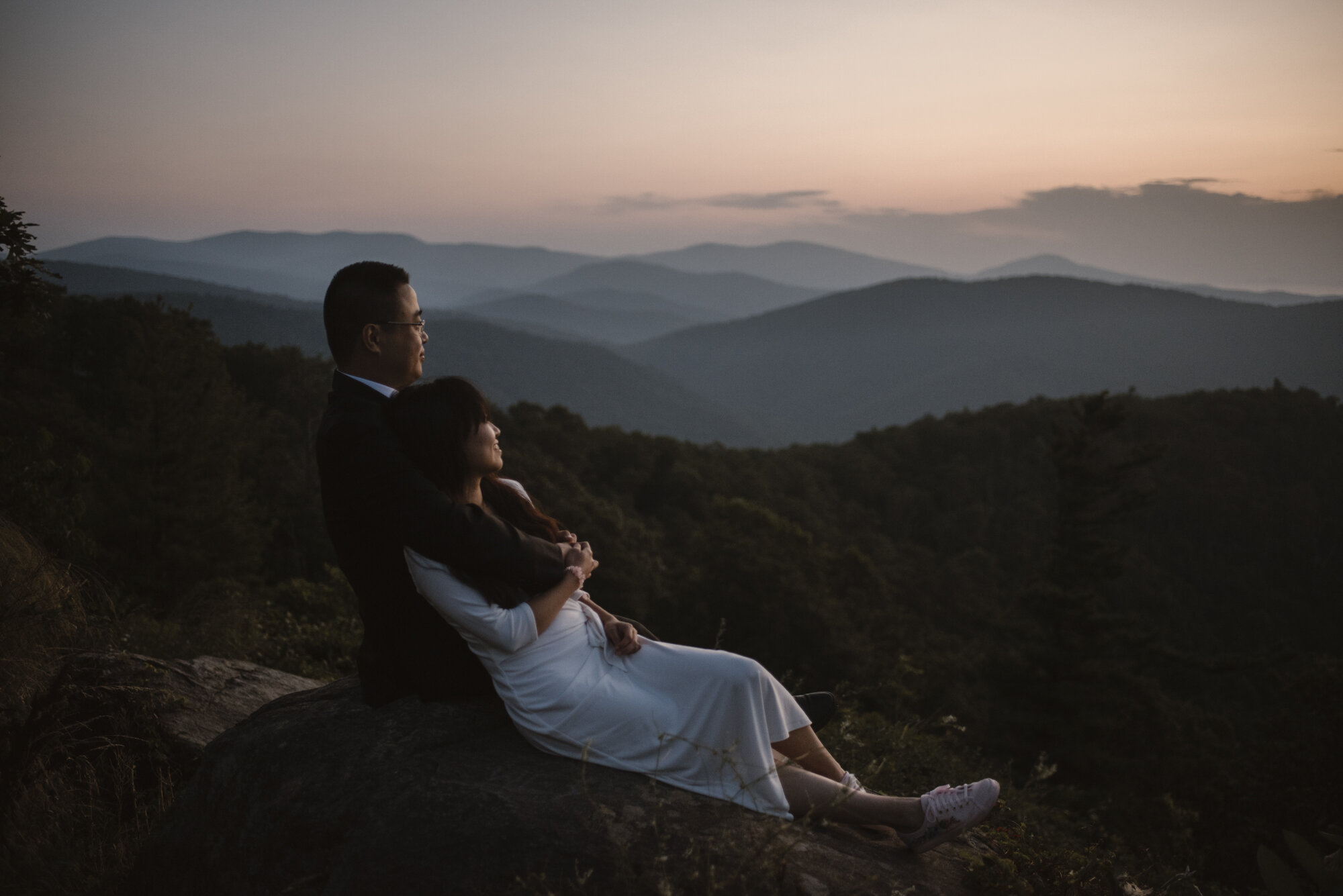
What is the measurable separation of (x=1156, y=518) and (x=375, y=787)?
6538cm

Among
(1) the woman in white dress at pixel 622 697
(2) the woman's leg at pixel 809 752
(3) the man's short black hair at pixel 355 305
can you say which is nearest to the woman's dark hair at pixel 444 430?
(1) the woman in white dress at pixel 622 697

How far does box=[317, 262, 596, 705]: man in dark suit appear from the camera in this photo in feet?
9.15

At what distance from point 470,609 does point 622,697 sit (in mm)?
707

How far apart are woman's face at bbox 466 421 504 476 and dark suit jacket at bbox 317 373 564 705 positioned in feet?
0.58

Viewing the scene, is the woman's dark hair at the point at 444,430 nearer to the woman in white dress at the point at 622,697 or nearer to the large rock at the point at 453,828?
the woman in white dress at the point at 622,697

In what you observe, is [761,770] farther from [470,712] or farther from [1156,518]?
[1156,518]

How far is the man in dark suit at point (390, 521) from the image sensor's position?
2.79 meters

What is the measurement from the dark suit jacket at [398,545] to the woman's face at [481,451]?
0.58ft

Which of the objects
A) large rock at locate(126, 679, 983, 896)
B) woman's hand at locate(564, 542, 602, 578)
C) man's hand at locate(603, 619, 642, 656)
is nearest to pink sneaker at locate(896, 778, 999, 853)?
large rock at locate(126, 679, 983, 896)

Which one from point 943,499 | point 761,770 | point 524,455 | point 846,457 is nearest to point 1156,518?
point 943,499

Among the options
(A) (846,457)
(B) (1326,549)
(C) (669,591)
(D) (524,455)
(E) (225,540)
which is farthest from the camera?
(B) (1326,549)

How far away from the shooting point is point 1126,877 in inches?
127

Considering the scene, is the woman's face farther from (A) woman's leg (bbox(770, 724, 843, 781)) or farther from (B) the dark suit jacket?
(A) woman's leg (bbox(770, 724, 843, 781))

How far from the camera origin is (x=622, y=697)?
9.87 ft
